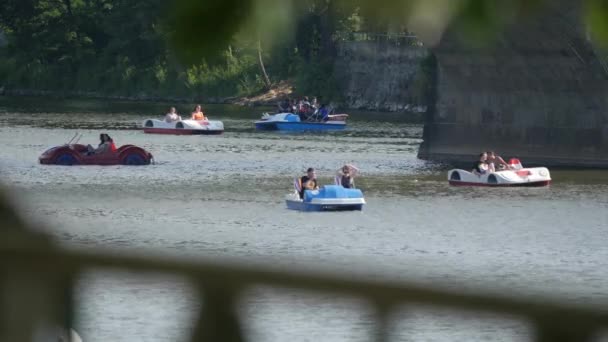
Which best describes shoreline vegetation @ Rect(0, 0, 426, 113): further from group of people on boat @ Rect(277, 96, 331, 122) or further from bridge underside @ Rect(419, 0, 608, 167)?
group of people on boat @ Rect(277, 96, 331, 122)

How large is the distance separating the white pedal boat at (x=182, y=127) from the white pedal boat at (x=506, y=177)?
820 inches

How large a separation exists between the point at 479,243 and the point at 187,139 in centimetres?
3057

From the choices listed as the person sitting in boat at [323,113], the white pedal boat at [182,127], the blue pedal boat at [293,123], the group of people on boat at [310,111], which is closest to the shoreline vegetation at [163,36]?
the white pedal boat at [182,127]

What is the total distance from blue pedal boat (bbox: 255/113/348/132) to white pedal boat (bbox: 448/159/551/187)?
23.0m

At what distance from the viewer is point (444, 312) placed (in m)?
1.21

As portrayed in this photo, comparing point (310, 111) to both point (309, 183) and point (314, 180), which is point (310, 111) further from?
point (309, 183)

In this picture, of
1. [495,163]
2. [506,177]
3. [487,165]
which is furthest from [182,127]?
[506,177]

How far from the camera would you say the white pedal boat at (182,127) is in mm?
55750

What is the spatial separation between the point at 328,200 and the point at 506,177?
7718 mm

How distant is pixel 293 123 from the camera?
196ft

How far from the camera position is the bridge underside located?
3884cm

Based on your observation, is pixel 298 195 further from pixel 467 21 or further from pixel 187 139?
pixel 467 21

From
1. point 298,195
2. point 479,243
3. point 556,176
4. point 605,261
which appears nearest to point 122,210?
point 298,195

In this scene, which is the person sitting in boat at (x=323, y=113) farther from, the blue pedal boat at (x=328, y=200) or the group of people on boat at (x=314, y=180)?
the blue pedal boat at (x=328, y=200)
